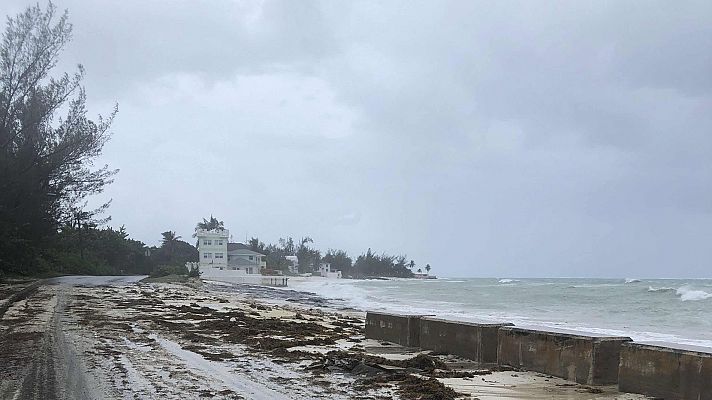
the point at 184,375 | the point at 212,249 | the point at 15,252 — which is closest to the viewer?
the point at 184,375

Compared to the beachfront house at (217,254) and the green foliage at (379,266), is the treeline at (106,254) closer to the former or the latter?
the beachfront house at (217,254)

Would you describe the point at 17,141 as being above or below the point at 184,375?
above

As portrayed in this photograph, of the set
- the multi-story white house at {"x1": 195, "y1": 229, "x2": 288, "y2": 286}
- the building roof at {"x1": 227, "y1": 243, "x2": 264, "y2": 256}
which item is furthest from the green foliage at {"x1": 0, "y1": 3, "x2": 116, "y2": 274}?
the building roof at {"x1": 227, "y1": 243, "x2": 264, "y2": 256}

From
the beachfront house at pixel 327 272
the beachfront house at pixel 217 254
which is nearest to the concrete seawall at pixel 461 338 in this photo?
the beachfront house at pixel 217 254

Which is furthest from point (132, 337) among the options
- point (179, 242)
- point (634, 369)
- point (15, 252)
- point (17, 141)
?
point (179, 242)

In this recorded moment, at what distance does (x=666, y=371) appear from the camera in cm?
761

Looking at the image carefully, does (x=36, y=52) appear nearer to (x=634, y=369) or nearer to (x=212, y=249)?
(x=634, y=369)

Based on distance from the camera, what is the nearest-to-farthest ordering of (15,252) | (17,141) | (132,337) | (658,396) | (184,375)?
1. (658,396)
2. (184,375)
3. (132,337)
4. (17,141)
5. (15,252)

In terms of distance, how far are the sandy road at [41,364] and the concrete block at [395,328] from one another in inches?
232

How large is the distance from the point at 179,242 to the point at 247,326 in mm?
102507

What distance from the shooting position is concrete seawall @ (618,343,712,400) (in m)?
7.12

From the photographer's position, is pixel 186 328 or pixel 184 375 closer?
pixel 184 375

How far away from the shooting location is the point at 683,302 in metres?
41.8

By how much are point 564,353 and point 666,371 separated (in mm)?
1574
